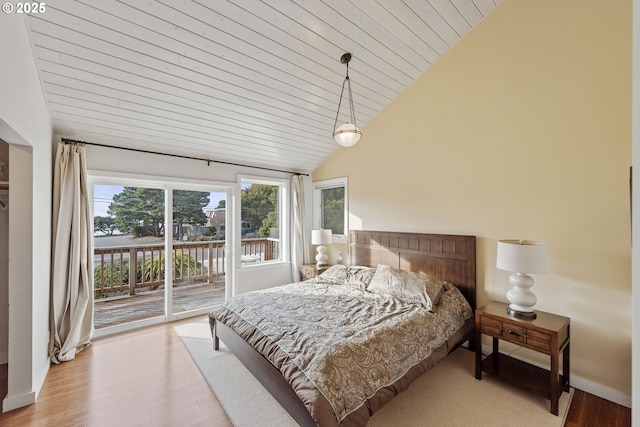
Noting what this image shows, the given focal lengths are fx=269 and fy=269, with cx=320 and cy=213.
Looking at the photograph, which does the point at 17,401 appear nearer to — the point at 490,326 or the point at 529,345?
the point at 490,326

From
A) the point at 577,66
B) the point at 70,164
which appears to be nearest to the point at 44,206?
the point at 70,164

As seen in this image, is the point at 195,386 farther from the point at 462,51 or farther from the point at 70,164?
the point at 462,51

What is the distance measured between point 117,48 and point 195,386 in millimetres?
2859

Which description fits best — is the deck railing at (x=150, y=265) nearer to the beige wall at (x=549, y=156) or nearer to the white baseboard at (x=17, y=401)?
the white baseboard at (x=17, y=401)

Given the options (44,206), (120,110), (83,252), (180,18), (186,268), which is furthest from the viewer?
(186,268)

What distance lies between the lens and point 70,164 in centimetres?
288

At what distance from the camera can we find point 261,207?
185 inches

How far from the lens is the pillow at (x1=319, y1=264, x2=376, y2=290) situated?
11.1ft

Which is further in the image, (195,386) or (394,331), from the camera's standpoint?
(195,386)

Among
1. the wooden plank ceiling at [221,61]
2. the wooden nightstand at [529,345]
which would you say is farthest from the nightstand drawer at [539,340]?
the wooden plank ceiling at [221,61]

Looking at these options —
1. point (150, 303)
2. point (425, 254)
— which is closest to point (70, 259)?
point (150, 303)

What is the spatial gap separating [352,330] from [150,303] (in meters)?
3.13

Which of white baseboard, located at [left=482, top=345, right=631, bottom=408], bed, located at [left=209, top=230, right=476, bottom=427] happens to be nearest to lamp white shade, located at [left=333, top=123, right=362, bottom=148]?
bed, located at [left=209, top=230, right=476, bottom=427]

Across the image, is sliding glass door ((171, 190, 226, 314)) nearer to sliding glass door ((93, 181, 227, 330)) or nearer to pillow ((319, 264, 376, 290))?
sliding glass door ((93, 181, 227, 330))
